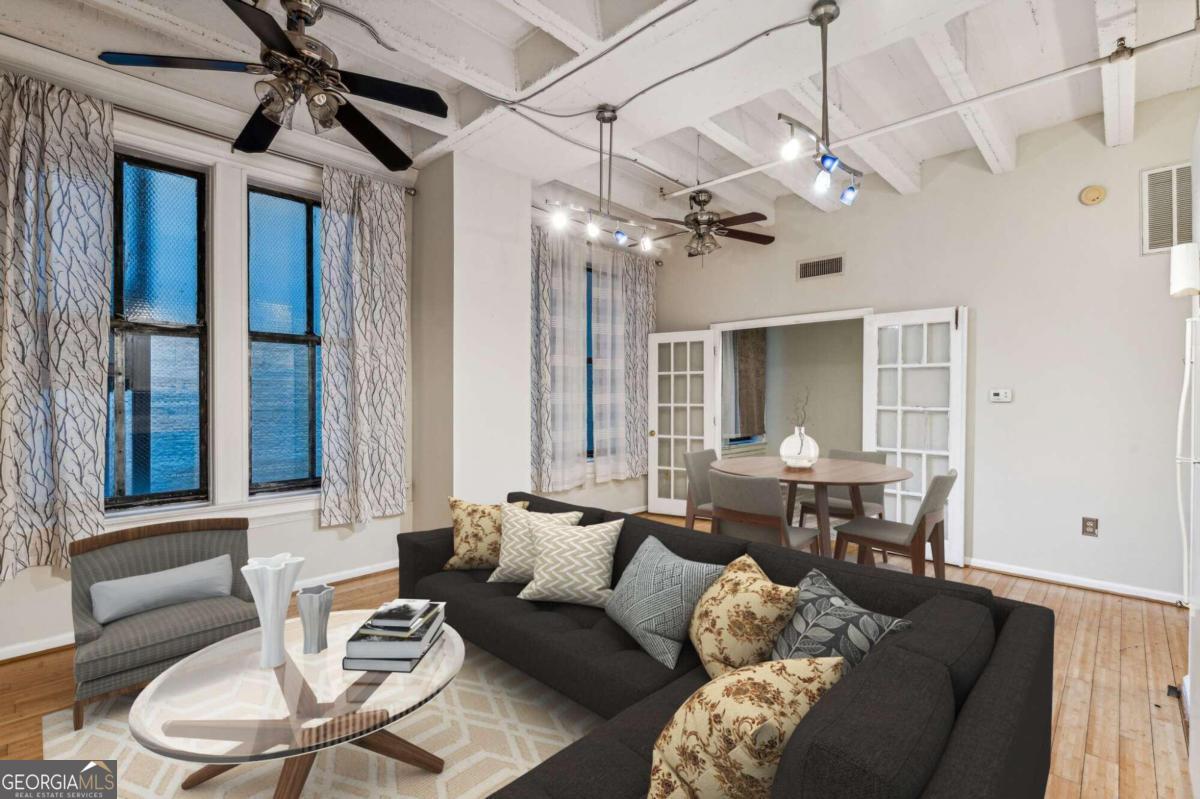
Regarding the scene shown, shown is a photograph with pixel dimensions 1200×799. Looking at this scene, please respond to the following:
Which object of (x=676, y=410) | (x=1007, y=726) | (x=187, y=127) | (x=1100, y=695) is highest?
(x=187, y=127)

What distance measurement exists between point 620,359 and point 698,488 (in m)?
1.95

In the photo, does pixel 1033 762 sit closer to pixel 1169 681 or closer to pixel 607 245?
pixel 1169 681

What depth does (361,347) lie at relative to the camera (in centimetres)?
374

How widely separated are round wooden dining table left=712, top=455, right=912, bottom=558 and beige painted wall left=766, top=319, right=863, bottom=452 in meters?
2.42

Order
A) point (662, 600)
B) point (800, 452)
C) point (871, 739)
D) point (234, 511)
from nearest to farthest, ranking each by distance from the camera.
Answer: point (871, 739)
point (662, 600)
point (234, 511)
point (800, 452)

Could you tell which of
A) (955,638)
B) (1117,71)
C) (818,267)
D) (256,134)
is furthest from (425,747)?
(818,267)

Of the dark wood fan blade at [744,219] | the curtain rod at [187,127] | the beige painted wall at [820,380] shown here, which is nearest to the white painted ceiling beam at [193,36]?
the curtain rod at [187,127]

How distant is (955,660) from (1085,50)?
3.53 m

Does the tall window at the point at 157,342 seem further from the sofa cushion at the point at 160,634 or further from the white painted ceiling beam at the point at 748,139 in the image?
the white painted ceiling beam at the point at 748,139

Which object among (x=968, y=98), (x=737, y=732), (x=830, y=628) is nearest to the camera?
(x=737, y=732)

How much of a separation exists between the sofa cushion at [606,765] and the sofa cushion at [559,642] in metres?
0.19

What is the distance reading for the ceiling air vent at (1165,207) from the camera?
335cm

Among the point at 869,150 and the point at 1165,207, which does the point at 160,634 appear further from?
the point at 1165,207

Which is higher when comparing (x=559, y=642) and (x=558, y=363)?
(x=558, y=363)
